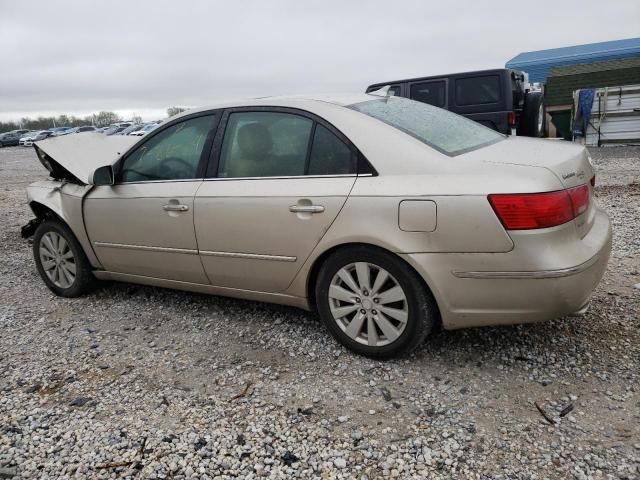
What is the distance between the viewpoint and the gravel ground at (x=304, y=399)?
7.20ft

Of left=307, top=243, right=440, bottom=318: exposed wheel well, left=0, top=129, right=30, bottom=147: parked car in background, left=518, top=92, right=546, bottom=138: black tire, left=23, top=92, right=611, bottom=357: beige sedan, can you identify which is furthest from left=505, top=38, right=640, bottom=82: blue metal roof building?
left=0, top=129, right=30, bottom=147: parked car in background

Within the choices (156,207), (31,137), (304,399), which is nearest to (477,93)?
(156,207)

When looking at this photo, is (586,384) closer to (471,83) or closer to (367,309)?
(367,309)

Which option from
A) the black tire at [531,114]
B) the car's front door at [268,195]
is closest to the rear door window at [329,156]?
the car's front door at [268,195]

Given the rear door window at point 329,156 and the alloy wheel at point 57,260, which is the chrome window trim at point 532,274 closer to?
the rear door window at point 329,156

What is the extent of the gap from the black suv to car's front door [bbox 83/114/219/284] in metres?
7.29

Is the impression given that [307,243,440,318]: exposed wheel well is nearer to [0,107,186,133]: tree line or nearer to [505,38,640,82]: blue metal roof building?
[505,38,640,82]: blue metal roof building

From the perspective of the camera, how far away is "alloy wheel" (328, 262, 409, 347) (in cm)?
279

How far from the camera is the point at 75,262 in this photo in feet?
13.8

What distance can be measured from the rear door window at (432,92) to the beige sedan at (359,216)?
7.11m

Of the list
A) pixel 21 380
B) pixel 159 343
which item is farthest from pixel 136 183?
pixel 21 380

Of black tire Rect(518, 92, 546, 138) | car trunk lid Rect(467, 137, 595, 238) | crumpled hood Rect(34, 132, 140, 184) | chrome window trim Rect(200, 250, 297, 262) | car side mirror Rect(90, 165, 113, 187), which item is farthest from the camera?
black tire Rect(518, 92, 546, 138)

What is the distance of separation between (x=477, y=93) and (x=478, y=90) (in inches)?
2.3

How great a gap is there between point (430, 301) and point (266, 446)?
1.10 m
